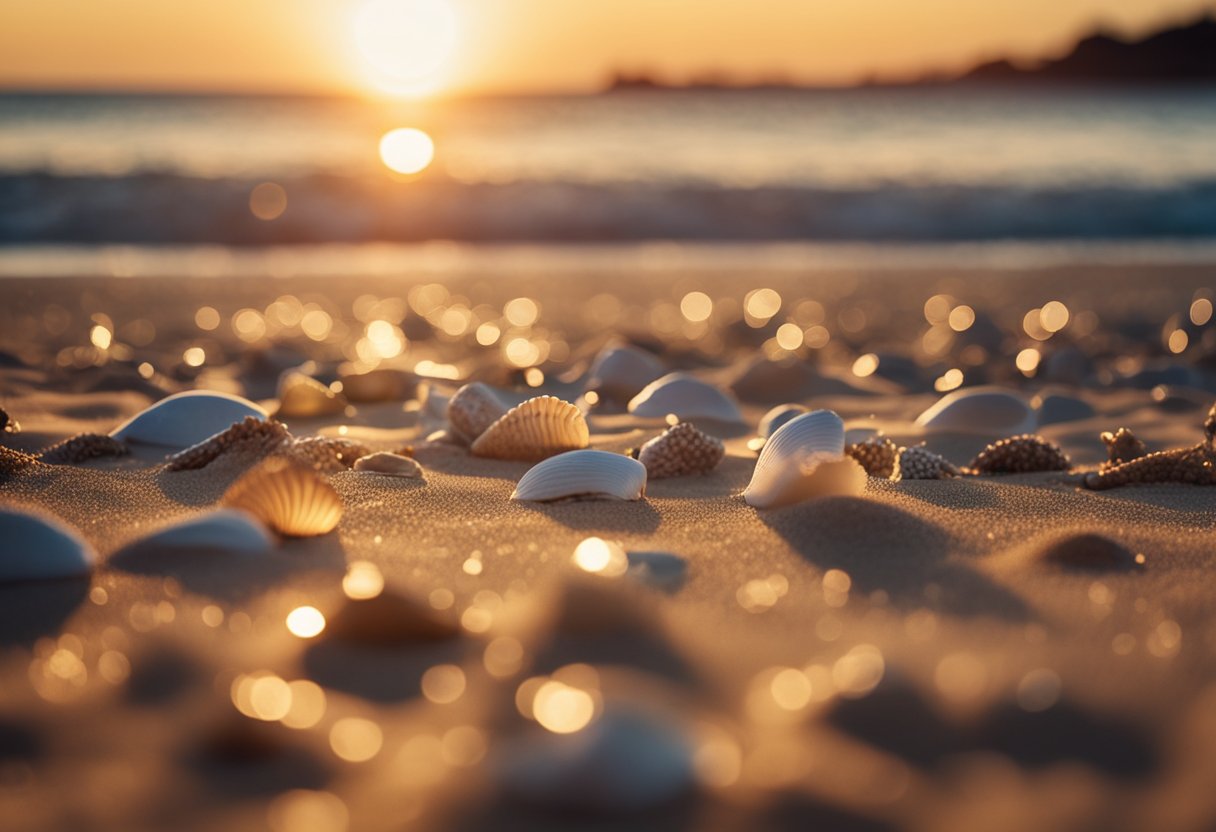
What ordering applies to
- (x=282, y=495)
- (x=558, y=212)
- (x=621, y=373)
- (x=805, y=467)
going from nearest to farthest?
(x=282, y=495) < (x=805, y=467) < (x=621, y=373) < (x=558, y=212)

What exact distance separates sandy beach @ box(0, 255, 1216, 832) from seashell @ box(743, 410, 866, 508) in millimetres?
64

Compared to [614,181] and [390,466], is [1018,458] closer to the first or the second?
[390,466]

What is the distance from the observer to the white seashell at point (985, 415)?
9.42ft

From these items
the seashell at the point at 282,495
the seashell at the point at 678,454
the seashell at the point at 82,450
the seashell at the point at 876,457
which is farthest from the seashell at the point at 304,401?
the seashell at the point at 876,457

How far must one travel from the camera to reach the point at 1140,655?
1293mm

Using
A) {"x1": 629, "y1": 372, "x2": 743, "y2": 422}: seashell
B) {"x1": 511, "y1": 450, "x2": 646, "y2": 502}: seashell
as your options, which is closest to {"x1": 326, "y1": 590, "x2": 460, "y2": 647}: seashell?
{"x1": 511, "y1": 450, "x2": 646, "y2": 502}: seashell

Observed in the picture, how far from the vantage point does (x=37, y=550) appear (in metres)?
1.53

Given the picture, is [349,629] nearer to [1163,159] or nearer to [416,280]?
[416,280]

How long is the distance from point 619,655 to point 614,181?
1254 centimetres

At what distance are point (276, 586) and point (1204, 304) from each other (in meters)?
5.00

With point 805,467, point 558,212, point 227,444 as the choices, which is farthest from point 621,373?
point 558,212

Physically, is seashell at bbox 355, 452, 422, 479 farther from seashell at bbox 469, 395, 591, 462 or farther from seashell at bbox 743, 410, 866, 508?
seashell at bbox 743, 410, 866, 508

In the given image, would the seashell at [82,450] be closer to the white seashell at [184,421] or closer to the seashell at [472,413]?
the white seashell at [184,421]

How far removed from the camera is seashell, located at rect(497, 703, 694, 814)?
98 centimetres
